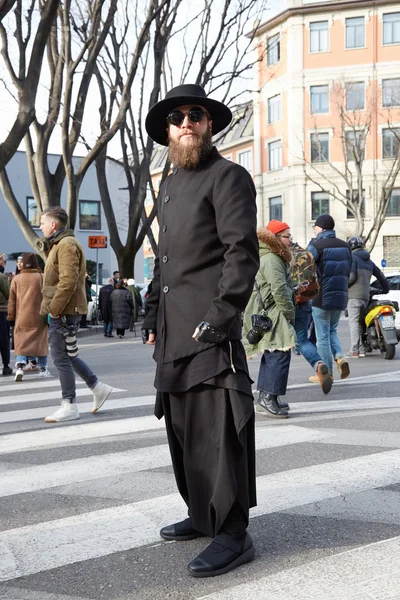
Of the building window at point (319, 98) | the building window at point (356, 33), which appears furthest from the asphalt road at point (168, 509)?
the building window at point (356, 33)

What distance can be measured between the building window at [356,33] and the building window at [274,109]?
510 centimetres

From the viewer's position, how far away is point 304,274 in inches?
326

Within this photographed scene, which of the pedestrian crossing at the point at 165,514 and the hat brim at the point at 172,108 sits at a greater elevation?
the hat brim at the point at 172,108

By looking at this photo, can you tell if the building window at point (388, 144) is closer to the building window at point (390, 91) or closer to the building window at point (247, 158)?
the building window at point (390, 91)

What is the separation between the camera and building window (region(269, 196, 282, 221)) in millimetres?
49344

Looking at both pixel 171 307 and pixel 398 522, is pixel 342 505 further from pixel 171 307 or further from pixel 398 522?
pixel 171 307

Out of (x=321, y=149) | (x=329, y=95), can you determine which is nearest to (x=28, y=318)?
(x=329, y=95)

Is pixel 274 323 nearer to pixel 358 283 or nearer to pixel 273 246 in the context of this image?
pixel 273 246

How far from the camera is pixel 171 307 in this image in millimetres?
3547

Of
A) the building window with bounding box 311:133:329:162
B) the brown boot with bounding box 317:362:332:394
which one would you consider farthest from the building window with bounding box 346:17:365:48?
the brown boot with bounding box 317:362:332:394

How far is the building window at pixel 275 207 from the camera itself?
49344 millimetres

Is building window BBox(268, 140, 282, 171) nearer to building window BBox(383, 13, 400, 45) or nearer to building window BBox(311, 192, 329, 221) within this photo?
building window BBox(311, 192, 329, 221)

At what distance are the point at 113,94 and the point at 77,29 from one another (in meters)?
3.64

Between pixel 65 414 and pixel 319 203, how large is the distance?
41.5 metres
